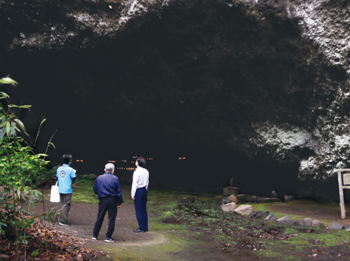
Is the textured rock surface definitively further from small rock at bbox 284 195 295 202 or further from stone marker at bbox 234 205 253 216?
small rock at bbox 284 195 295 202

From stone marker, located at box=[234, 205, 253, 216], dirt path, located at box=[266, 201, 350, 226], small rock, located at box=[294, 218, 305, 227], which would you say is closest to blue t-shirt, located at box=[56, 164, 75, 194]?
stone marker, located at box=[234, 205, 253, 216]

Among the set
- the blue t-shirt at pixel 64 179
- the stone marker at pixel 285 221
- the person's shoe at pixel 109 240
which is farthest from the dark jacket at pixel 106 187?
the stone marker at pixel 285 221

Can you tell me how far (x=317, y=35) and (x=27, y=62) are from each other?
13.2 meters

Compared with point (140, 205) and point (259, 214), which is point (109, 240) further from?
point (259, 214)

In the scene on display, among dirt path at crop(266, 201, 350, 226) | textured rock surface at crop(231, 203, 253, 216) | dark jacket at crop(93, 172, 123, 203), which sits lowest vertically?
dirt path at crop(266, 201, 350, 226)

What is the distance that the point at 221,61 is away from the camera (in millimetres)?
13703

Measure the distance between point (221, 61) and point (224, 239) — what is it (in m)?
8.71

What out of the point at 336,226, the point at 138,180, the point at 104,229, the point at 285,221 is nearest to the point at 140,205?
the point at 138,180

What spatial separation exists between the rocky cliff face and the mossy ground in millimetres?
4278

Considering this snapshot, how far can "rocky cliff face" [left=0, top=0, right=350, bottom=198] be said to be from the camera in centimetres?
1185

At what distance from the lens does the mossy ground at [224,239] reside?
589 centimetres

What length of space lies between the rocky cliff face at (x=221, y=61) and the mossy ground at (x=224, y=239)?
14.0ft

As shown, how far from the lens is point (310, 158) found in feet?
44.7

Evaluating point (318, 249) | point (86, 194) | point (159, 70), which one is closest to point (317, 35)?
point (159, 70)
